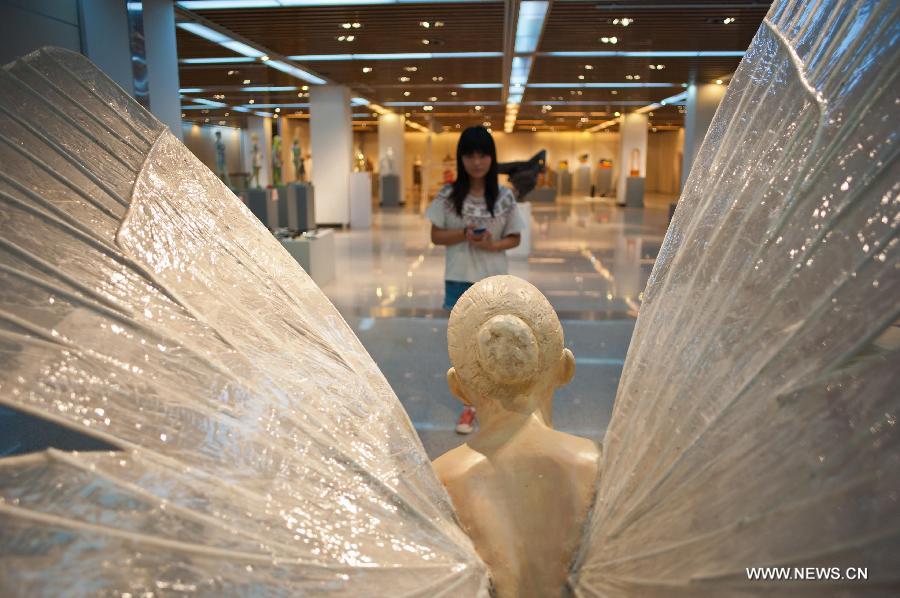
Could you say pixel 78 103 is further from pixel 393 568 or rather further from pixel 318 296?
pixel 393 568

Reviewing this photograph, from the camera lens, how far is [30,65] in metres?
0.97

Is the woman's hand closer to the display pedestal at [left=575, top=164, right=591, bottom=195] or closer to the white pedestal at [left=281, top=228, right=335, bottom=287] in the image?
the white pedestal at [left=281, top=228, right=335, bottom=287]

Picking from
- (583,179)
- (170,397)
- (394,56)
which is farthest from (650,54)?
(583,179)

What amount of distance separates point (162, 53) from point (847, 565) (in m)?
4.00

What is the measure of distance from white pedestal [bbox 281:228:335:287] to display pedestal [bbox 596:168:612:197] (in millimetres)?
17917

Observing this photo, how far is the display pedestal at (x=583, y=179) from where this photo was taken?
82.8 ft

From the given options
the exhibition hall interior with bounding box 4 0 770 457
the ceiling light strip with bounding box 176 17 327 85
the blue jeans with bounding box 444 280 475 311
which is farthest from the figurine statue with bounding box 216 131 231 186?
the blue jeans with bounding box 444 280 475 311

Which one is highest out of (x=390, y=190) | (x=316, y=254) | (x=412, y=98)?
(x=412, y=98)

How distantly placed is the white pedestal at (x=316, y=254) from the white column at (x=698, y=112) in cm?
577

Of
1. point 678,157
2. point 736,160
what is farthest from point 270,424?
point 678,157

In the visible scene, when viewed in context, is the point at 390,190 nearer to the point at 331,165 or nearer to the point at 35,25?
the point at 331,165

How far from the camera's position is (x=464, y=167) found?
300cm

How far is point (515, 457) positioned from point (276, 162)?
9699 mm

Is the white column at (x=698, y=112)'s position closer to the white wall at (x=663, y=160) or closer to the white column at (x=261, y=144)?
the white column at (x=261, y=144)
